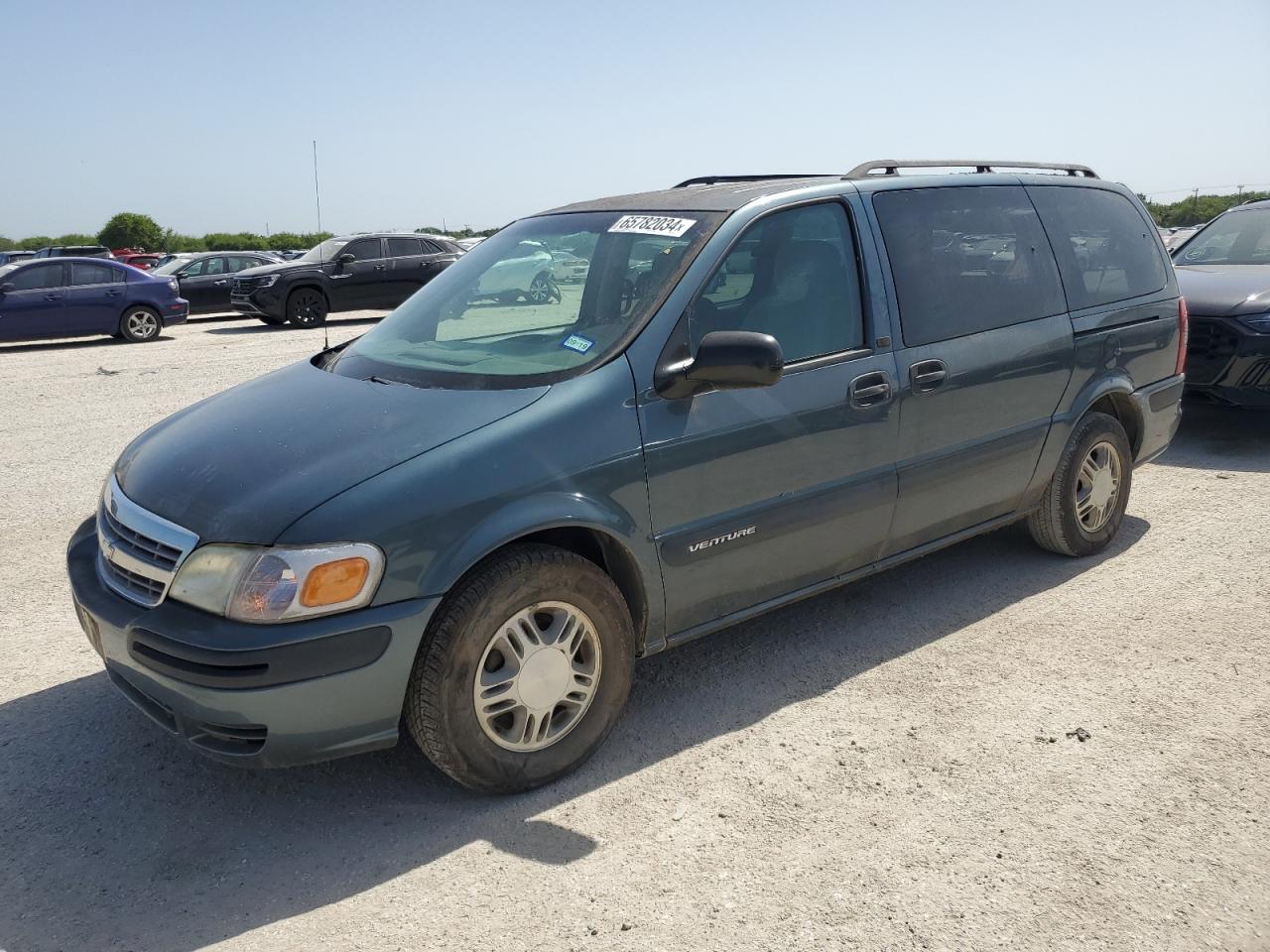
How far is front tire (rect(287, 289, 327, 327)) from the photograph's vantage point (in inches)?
714

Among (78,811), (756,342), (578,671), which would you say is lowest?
(78,811)

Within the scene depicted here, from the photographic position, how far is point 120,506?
11.0 ft

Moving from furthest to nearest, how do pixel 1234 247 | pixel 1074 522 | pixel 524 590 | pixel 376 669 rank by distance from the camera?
pixel 1234 247 < pixel 1074 522 < pixel 524 590 < pixel 376 669

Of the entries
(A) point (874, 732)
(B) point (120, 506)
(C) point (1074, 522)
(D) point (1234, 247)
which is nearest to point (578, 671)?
(A) point (874, 732)

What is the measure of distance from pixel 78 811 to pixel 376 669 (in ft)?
3.75

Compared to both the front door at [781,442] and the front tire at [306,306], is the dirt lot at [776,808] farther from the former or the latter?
the front tire at [306,306]

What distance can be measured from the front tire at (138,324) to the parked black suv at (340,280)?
5.67ft

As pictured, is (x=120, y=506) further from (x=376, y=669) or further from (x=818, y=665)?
(x=818, y=665)

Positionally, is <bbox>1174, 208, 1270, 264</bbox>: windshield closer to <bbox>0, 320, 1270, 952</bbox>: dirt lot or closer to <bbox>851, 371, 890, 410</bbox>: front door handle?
<bbox>0, 320, 1270, 952</bbox>: dirt lot

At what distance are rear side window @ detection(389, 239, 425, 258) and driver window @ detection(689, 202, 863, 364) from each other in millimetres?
16049

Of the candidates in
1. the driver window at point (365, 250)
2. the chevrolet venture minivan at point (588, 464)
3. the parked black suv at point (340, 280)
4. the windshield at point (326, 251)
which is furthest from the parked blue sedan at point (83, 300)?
the chevrolet venture minivan at point (588, 464)

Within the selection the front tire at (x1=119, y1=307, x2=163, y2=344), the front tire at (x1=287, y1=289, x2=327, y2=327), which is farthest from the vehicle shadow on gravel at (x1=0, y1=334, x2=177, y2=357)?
the front tire at (x1=287, y1=289, x2=327, y2=327)

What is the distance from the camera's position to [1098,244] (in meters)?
5.16

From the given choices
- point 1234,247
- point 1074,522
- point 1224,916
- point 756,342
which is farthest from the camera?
point 1234,247
